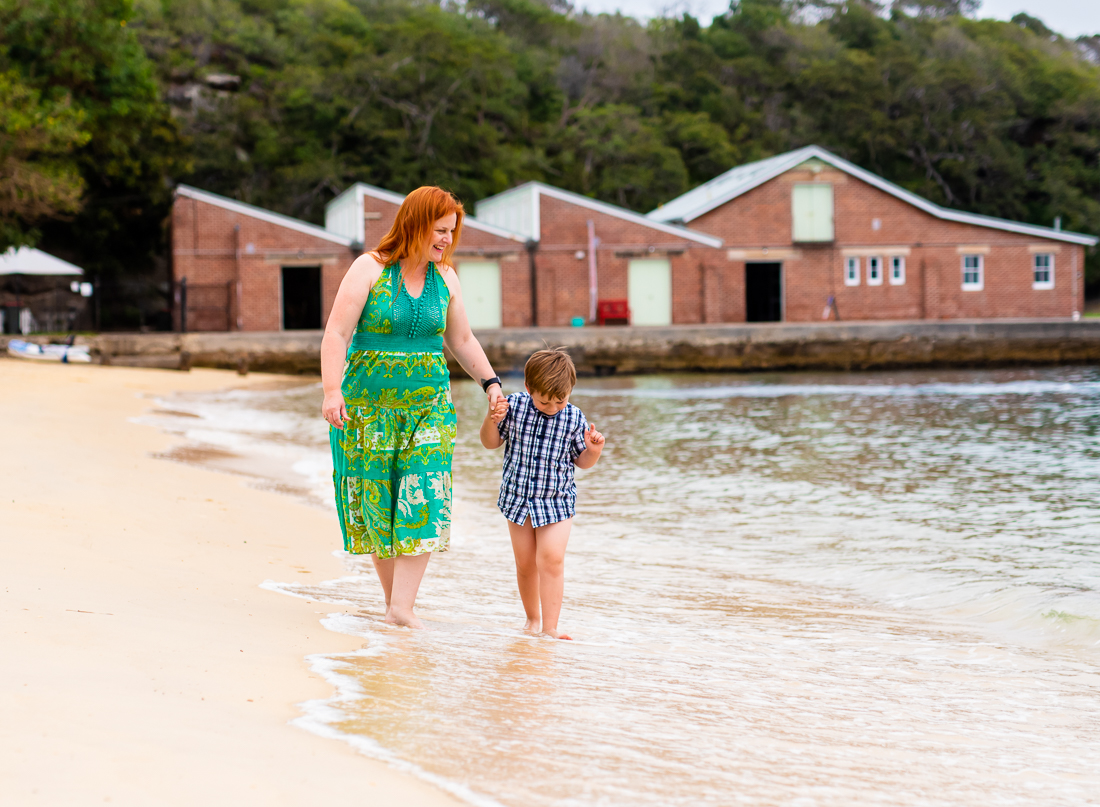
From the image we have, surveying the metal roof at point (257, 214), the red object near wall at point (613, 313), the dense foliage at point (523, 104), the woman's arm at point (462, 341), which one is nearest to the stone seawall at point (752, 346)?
the red object near wall at point (613, 313)

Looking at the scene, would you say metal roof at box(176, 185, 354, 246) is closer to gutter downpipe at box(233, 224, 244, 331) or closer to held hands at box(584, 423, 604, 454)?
gutter downpipe at box(233, 224, 244, 331)

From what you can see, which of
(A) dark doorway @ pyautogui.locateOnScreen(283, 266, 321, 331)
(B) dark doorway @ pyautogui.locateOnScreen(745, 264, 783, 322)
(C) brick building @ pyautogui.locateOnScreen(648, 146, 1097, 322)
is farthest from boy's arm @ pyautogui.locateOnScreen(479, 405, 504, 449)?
(B) dark doorway @ pyautogui.locateOnScreen(745, 264, 783, 322)

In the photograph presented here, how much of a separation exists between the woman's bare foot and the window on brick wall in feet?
111

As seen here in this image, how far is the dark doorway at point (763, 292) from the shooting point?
3801 centimetres

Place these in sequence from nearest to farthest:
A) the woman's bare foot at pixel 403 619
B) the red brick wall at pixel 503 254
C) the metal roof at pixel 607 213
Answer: the woman's bare foot at pixel 403 619 < the red brick wall at pixel 503 254 < the metal roof at pixel 607 213

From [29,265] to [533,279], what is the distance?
1507 centimetres

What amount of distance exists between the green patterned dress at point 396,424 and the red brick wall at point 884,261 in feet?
107

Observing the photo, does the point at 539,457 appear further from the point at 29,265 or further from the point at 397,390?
the point at 29,265

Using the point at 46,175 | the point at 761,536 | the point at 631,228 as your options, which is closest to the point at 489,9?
the point at 631,228

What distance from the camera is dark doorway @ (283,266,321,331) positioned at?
3778cm

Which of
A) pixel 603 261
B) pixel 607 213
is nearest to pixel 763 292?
pixel 603 261

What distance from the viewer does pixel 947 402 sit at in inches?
746

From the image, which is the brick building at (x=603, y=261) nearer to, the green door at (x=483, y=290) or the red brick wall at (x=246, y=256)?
the green door at (x=483, y=290)

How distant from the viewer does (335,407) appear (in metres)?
3.60
